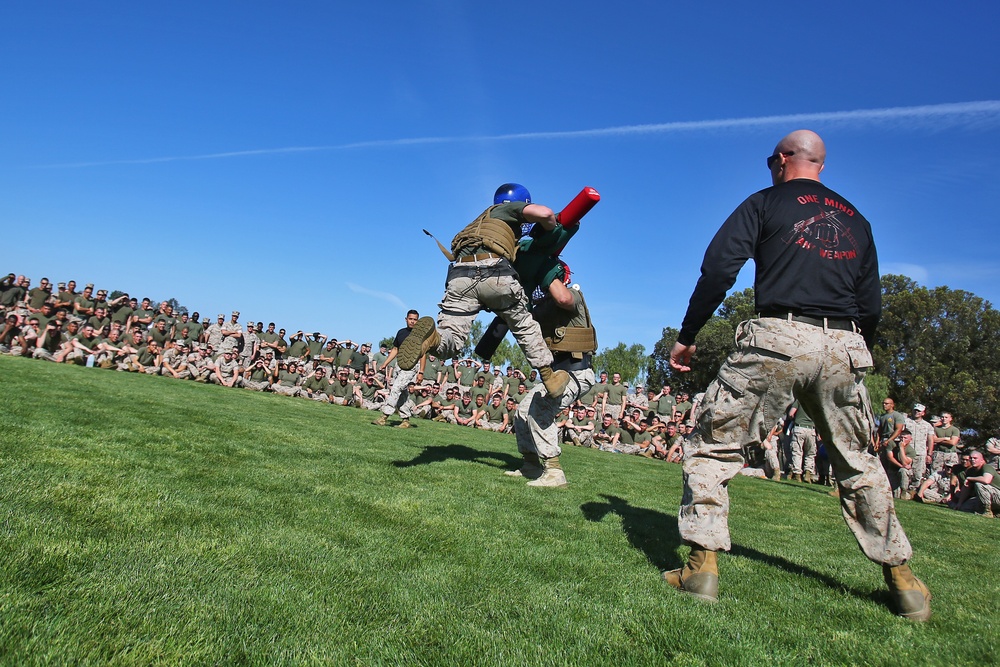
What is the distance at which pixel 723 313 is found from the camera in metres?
49.6

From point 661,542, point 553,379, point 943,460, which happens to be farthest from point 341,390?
point 661,542

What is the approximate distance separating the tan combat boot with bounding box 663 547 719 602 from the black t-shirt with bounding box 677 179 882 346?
1294mm

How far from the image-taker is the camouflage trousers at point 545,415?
20.3 ft

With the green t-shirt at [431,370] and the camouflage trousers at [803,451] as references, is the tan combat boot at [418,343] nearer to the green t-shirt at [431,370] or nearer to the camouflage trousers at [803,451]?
the camouflage trousers at [803,451]

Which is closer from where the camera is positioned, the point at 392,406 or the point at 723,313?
the point at 392,406

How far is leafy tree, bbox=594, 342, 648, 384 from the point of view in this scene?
56.8m

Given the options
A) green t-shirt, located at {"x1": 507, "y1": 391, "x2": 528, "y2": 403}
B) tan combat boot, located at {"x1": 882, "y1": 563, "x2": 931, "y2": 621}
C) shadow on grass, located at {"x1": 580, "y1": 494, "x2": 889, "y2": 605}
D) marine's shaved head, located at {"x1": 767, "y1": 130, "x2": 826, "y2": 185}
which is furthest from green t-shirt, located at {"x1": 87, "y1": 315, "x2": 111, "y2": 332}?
tan combat boot, located at {"x1": 882, "y1": 563, "x2": 931, "y2": 621}

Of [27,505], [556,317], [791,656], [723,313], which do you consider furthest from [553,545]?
[723,313]

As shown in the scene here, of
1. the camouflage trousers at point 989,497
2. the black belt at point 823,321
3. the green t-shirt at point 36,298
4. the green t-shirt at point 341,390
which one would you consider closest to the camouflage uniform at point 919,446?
the camouflage trousers at point 989,497

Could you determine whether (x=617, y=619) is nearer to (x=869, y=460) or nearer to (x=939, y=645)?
(x=939, y=645)

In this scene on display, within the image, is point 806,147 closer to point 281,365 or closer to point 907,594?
point 907,594

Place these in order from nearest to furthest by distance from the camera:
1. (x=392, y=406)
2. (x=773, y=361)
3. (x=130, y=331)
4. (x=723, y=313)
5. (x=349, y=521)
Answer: (x=773, y=361) → (x=349, y=521) → (x=392, y=406) → (x=130, y=331) → (x=723, y=313)

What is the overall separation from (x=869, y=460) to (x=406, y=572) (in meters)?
2.50

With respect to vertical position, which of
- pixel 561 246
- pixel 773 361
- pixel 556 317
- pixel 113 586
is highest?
pixel 561 246
